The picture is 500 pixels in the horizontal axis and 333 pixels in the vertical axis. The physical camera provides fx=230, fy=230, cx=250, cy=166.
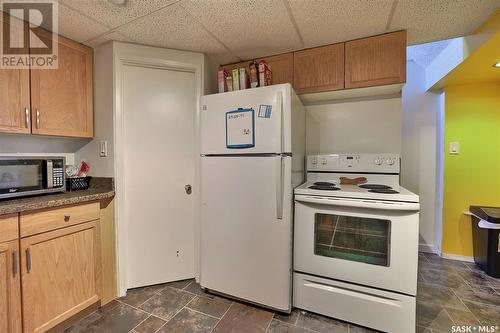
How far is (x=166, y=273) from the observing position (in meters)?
2.08

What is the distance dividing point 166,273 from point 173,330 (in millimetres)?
620

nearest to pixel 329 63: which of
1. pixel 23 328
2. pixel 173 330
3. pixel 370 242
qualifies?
pixel 370 242

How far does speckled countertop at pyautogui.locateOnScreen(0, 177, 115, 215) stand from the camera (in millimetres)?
1269

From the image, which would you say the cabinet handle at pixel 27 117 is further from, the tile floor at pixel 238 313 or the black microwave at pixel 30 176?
the tile floor at pixel 238 313

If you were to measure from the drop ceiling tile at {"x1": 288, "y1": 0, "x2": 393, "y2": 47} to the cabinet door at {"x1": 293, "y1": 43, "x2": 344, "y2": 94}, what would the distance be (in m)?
0.09

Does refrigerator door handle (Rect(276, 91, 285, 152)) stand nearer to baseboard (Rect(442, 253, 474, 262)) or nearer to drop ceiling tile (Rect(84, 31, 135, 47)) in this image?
drop ceiling tile (Rect(84, 31, 135, 47))

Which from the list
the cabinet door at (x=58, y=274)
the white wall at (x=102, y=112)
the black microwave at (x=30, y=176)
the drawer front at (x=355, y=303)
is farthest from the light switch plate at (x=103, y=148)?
the drawer front at (x=355, y=303)

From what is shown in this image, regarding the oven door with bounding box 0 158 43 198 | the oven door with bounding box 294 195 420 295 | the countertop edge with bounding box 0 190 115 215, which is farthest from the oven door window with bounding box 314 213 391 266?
the oven door with bounding box 0 158 43 198

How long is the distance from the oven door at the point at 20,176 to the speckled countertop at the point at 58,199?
0.06 m

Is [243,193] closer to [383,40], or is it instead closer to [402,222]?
[402,222]

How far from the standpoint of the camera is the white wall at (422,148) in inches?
108

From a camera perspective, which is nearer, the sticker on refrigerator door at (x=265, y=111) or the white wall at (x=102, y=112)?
the sticker on refrigerator door at (x=265, y=111)

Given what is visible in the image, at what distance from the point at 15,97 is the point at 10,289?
1182 mm

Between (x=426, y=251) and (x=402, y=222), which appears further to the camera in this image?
(x=426, y=251)
